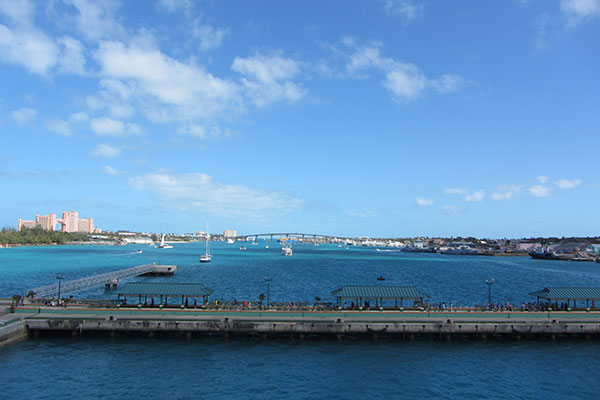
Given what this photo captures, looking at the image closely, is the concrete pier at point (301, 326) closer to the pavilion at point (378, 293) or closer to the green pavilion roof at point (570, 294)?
the pavilion at point (378, 293)

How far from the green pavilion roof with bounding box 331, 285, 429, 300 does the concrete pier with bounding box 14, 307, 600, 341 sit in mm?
3391

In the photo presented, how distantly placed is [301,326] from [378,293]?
1143cm

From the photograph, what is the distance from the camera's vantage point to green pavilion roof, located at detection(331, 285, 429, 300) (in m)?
49.4

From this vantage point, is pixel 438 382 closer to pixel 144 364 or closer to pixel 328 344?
pixel 328 344

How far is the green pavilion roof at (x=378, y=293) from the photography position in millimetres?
49375

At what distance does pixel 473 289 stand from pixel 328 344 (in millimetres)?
62860

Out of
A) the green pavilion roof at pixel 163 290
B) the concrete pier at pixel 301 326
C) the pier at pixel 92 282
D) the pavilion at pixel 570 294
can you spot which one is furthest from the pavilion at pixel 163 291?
the pavilion at pixel 570 294

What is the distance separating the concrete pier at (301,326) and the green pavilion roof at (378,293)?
11.1ft

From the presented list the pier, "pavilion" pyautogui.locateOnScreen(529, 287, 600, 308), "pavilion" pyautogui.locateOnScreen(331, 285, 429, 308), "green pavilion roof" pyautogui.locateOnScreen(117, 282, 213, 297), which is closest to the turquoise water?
"green pavilion roof" pyautogui.locateOnScreen(117, 282, 213, 297)

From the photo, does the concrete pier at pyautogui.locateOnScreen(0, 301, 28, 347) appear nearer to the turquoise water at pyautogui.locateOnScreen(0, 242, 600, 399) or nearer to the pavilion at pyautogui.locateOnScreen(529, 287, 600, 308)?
the turquoise water at pyautogui.locateOnScreen(0, 242, 600, 399)

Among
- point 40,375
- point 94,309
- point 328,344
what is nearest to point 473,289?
point 328,344

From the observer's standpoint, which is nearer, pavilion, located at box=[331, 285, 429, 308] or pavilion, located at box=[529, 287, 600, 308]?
pavilion, located at box=[331, 285, 429, 308]

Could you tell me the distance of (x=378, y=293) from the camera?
4994cm

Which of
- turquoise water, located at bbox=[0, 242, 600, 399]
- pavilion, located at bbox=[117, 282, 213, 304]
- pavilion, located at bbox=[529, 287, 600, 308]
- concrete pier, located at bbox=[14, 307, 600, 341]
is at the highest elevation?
pavilion, located at bbox=[117, 282, 213, 304]
